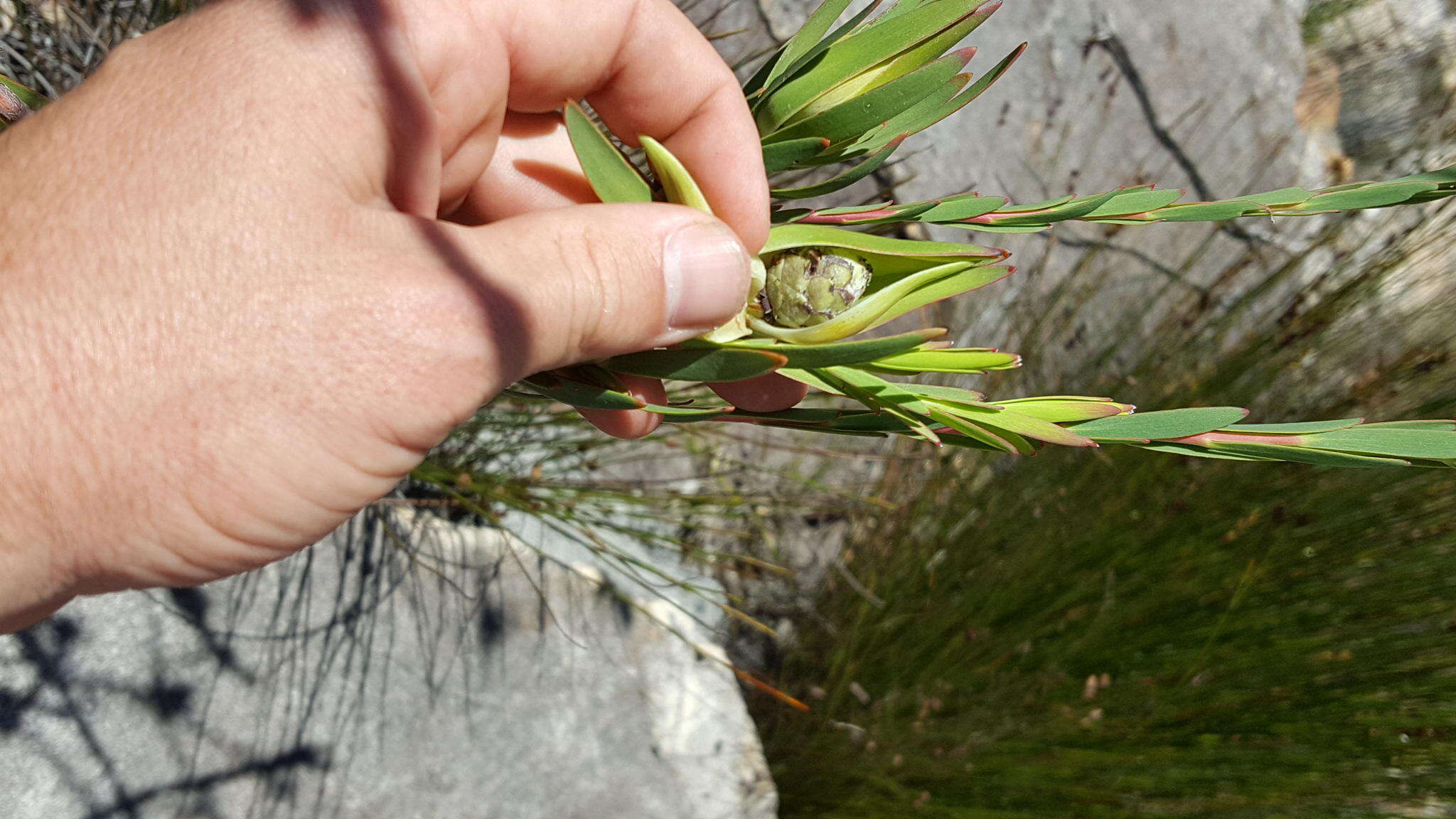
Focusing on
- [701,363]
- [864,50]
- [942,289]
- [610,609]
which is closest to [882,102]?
[864,50]

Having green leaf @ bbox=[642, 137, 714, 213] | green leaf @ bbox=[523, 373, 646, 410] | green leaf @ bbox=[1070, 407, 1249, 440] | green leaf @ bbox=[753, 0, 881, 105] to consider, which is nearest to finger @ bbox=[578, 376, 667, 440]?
green leaf @ bbox=[523, 373, 646, 410]

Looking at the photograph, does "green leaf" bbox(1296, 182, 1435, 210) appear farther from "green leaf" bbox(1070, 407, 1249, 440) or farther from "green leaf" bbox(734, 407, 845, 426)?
"green leaf" bbox(734, 407, 845, 426)

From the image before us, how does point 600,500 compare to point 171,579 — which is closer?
point 171,579

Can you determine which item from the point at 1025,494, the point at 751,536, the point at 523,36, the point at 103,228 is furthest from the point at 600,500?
the point at 103,228

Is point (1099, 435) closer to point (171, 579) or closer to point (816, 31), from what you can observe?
point (816, 31)

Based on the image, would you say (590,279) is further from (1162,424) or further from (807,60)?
(1162,424)

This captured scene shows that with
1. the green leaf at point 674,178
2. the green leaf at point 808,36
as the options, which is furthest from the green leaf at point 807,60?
the green leaf at point 674,178

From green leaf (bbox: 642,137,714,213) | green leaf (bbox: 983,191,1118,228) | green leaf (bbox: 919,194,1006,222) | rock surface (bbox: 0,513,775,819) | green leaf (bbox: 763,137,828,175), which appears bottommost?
rock surface (bbox: 0,513,775,819)
